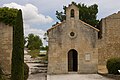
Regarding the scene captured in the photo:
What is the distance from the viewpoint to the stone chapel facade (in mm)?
28812

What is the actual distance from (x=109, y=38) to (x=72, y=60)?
7.22 m

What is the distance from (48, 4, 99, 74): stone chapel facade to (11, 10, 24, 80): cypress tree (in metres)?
12.8

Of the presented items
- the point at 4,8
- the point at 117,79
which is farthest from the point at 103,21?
the point at 4,8

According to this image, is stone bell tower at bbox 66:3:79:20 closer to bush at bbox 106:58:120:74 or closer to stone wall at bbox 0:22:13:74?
bush at bbox 106:58:120:74

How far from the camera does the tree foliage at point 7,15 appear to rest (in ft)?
55.7

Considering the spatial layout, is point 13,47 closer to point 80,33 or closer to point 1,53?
point 1,53

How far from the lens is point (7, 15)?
1700 centimetres

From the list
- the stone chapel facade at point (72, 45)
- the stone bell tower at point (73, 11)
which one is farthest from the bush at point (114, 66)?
the stone bell tower at point (73, 11)

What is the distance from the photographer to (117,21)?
35.8m

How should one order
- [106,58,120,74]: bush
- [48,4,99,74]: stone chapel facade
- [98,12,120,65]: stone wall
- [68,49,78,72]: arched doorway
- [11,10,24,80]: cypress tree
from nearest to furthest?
[11,10,24,80]: cypress tree < [106,58,120,74]: bush < [48,4,99,74]: stone chapel facade < [68,49,78,72]: arched doorway < [98,12,120,65]: stone wall

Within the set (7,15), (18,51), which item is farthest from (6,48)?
(7,15)

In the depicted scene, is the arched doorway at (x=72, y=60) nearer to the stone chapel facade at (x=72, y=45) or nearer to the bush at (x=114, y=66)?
the stone chapel facade at (x=72, y=45)

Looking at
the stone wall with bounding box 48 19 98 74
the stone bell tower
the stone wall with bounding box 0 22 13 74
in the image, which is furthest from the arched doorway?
the stone wall with bounding box 0 22 13 74

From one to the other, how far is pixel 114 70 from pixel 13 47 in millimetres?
11802
